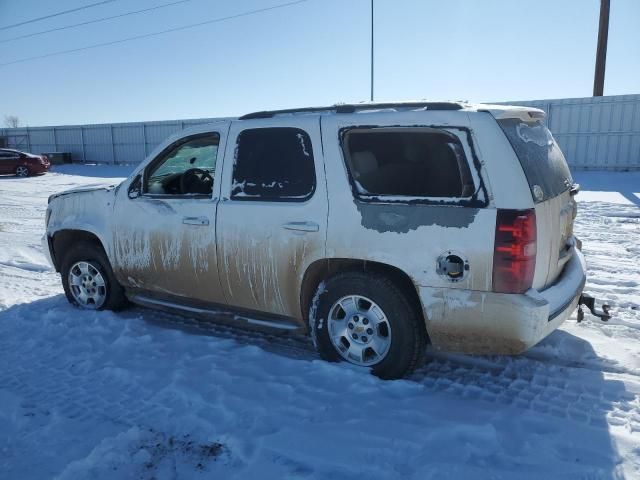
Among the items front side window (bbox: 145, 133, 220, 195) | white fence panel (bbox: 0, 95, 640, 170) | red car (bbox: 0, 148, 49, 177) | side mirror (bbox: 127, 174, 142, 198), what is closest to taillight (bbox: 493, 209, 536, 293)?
front side window (bbox: 145, 133, 220, 195)

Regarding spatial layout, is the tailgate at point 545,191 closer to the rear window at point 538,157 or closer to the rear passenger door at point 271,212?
the rear window at point 538,157

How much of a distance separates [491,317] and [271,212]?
173 cm

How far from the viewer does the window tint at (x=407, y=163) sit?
337 cm

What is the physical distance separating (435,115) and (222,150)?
1774 millimetres

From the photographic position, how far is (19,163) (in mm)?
23797

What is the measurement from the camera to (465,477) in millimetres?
2594

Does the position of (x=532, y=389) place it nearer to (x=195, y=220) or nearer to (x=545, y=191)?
(x=545, y=191)

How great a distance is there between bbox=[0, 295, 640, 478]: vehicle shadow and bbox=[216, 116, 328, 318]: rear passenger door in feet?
2.00

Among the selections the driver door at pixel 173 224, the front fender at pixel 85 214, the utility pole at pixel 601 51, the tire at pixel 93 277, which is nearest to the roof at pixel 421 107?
the driver door at pixel 173 224

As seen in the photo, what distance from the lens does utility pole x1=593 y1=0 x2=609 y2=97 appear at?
18.1 m

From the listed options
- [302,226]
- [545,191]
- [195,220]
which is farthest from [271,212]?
[545,191]

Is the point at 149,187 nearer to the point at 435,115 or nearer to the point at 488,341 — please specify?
the point at 435,115

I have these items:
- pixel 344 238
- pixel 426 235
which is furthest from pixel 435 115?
pixel 344 238

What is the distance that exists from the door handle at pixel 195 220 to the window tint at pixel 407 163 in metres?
1.33
